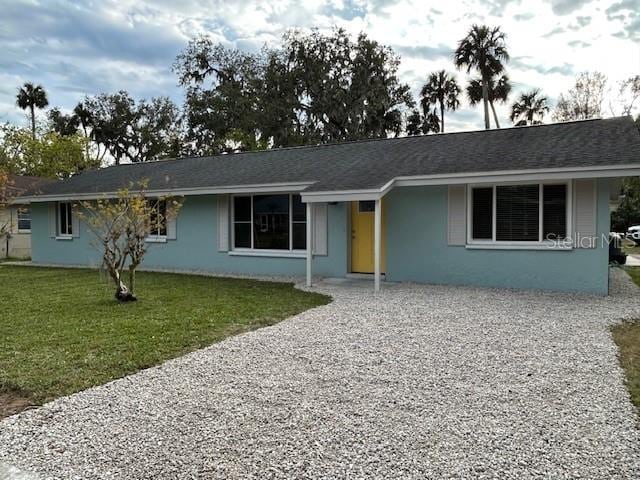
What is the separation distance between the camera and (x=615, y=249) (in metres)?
15.0

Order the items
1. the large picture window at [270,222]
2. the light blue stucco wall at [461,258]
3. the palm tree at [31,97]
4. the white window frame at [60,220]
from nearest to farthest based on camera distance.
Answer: the light blue stucco wall at [461,258] < the large picture window at [270,222] < the white window frame at [60,220] < the palm tree at [31,97]

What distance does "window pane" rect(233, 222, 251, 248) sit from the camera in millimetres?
12998

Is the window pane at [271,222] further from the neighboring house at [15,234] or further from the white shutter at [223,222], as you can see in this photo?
the neighboring house at [15,234]

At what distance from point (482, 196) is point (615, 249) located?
7791 mm

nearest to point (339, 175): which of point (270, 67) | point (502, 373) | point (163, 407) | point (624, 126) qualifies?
point (624, 126)

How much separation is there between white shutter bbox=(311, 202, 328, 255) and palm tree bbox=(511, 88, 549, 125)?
24.9m

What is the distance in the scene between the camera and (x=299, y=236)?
12.2 meters

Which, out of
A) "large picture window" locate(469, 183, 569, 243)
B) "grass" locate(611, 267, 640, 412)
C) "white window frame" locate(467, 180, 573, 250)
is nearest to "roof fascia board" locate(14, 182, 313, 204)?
"white window frame" locate(467, 180, 573, 250)

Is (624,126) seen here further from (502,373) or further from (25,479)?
(25,479)

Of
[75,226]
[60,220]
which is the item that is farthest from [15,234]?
[75,226]

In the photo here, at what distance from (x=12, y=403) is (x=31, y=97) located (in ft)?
151

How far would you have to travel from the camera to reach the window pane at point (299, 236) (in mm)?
12172

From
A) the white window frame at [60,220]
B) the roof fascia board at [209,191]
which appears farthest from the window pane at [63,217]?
the roof fascia board at [209,191]

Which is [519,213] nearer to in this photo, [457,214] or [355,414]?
[457,214]
